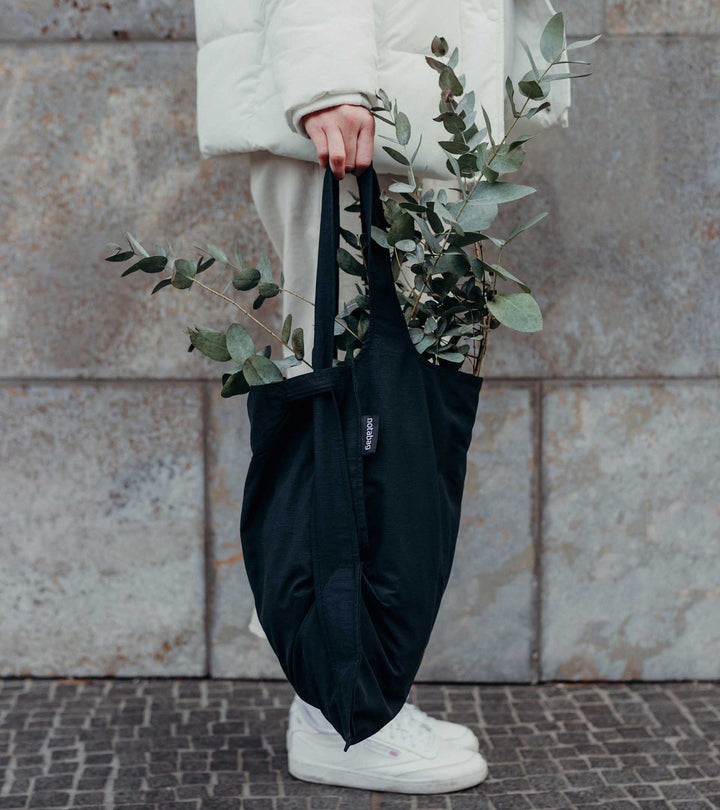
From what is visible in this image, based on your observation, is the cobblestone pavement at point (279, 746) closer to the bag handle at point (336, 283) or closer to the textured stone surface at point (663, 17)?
the bag handle at point (336, 283)

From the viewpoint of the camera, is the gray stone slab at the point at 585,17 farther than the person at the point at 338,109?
Yes

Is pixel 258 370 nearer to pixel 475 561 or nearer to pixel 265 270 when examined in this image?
pixel 265 270

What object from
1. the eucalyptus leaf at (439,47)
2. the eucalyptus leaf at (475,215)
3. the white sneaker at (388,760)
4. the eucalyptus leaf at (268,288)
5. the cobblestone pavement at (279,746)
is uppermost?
the eucalyptus leaf at (439,47)

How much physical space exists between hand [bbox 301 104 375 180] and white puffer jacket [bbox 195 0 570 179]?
20mm

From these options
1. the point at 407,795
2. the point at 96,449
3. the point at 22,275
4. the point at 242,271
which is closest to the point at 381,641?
the point at 407,795

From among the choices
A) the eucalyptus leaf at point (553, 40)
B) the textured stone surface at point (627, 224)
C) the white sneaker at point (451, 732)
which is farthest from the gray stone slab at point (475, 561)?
the eucalyptus leaf at point (553, 40)

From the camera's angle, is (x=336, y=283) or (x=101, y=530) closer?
(x=336, y=283)

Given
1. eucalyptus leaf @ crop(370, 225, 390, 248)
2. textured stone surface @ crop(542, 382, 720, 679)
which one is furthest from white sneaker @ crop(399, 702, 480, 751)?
eucalyptus leaf @ crop(370, 225, 390, 248)

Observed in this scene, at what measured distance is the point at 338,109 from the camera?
63.7 inches

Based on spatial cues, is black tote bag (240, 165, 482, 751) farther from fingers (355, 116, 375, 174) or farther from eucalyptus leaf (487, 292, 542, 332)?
eucalyptus leaf (487, 292, 542, 332)

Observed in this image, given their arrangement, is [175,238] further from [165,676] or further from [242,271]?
[165,676]

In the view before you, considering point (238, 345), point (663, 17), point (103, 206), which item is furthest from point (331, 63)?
point (663, 17)

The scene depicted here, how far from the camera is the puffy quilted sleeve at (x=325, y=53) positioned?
62.6 inches

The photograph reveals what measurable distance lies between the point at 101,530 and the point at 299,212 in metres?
1.22
